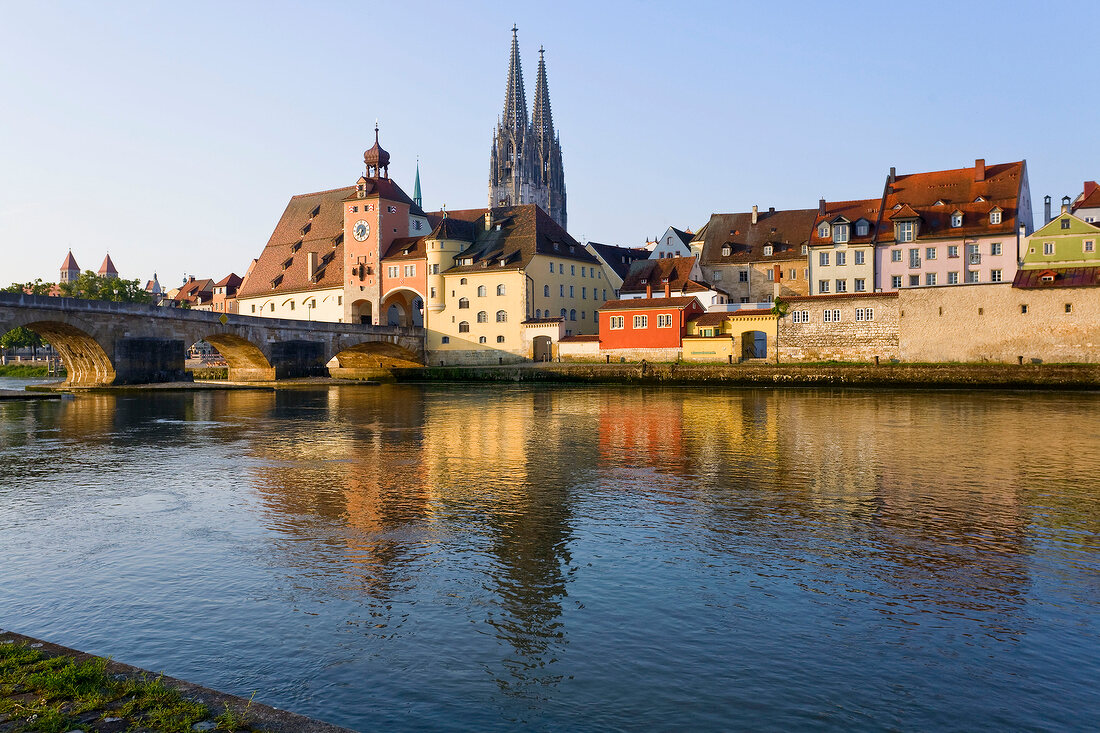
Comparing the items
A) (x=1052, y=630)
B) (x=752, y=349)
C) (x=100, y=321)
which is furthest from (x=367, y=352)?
(x=1052, y=630)

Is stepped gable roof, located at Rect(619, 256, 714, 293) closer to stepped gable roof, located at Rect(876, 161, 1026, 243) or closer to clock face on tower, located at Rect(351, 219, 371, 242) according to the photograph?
stepped gable roof, located at Rect(876, 161, 1026, 243)

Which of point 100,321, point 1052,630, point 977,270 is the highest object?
point 977,270

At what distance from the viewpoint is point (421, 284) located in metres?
87.8

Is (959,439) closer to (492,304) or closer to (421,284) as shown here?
(492,304)

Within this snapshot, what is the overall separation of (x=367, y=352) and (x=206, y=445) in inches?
2309

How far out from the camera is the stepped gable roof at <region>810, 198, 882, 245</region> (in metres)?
70.7

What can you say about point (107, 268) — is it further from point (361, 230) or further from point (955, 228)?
point (955, 228)

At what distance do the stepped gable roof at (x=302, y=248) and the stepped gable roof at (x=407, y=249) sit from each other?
7527 mm

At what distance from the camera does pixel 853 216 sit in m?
72.8

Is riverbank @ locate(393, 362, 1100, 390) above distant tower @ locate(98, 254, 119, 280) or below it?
below

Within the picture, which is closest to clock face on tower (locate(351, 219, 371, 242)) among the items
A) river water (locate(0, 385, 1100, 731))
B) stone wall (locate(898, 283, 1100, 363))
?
stone wall (locate(898, 283, 1100, 363))

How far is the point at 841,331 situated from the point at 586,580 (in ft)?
194

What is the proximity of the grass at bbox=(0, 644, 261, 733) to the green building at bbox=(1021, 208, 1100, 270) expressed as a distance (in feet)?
216

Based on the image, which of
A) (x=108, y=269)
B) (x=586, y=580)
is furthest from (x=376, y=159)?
(x=108, y=269)
